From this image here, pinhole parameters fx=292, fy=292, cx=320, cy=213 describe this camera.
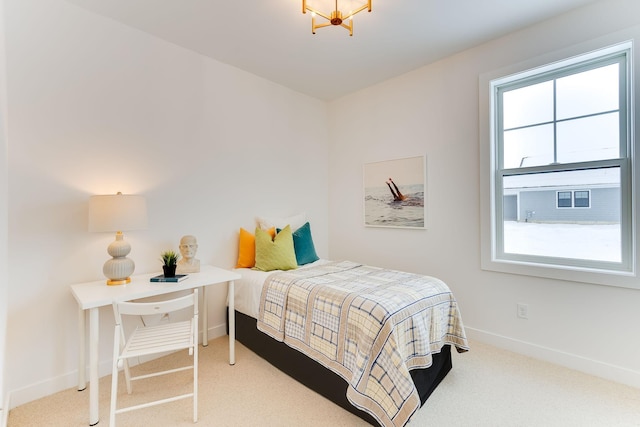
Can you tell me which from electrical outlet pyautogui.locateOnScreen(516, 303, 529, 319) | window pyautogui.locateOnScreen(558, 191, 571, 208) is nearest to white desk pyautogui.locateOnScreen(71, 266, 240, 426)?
electrical outlet pyautogui.locateOnScreen(516, 303, 529, 319)

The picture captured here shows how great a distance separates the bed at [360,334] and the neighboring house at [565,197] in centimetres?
118

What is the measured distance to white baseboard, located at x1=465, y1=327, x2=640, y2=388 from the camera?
2.05 meters

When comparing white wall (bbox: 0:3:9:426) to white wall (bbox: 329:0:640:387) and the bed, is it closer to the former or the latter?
the bed

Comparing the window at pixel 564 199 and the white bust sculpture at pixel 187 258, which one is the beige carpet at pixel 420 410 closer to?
the white bust sculpture at pixel 187 258

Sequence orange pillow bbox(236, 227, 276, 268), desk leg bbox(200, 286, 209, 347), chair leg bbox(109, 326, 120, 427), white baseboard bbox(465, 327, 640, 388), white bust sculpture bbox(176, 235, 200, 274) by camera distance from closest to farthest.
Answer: chair leg bbox(109, 326, 120, 427) → white baseboard bbox(465, 327, 640, 388) → white bust sculpture bbox(176, 235, 200, 274) → desk leg bbox(200, 286, 209, 347) → orange pillow bbox(236, 227, 276, 268)

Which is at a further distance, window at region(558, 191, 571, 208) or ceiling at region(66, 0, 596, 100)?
window at region(558, 191, 571, 208)

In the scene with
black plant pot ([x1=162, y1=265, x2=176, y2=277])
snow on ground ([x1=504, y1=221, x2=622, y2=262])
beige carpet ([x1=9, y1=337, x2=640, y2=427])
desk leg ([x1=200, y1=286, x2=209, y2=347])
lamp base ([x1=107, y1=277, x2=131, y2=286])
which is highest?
snow on ground ([x1=504, y1=221, x2=622, y2=262])

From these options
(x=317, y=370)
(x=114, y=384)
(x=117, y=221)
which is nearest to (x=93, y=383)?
(x=114, y=384)

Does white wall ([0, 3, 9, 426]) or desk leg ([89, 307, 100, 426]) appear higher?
white wall ([0, 3, 9, 426])

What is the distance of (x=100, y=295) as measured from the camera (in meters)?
1.82

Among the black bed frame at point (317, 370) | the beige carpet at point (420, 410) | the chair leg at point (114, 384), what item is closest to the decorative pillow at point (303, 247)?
the black bed frame at point (317, 370)

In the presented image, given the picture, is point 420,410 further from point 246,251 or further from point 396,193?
point 396,193

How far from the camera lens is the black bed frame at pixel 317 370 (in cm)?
180

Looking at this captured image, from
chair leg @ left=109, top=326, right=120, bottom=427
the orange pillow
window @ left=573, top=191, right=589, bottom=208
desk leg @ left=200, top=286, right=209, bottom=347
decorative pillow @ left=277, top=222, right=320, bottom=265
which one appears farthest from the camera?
decorative pillow @ left=277, top=222, right=320, bottom=265
